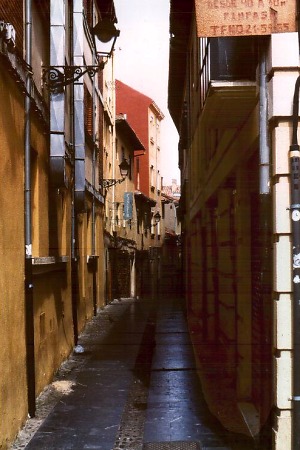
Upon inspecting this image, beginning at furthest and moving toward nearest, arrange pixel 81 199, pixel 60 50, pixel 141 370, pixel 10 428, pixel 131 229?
pixel 131 229
pixel 81 199
pixel 141 370
pixel 60 50
pixel 10 428

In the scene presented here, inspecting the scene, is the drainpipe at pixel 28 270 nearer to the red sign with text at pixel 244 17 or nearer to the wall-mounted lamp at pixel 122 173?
the red sign with text at pixel 244 17

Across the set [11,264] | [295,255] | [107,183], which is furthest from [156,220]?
[295,255]

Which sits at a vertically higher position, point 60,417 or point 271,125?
point 271,125

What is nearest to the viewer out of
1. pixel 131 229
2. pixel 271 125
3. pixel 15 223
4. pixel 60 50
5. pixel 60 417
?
pixel 271 125

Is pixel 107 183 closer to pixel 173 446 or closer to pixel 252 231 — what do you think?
pixel 252 231

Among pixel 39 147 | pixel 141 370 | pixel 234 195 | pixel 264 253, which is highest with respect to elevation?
pixel 39 147

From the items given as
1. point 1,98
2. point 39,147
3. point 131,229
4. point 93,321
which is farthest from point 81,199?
point 131,229

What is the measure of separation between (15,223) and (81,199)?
5.96 meters

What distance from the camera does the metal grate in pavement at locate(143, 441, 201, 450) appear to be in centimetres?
663

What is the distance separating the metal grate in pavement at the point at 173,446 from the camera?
6.63 metres

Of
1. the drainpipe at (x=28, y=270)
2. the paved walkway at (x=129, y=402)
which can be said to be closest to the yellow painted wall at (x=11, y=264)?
the drainpipe at (x=28, y=270)

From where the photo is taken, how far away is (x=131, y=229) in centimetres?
2984

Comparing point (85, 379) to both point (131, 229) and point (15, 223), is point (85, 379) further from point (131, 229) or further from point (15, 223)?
point (131, 229)

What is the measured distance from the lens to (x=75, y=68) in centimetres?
966
